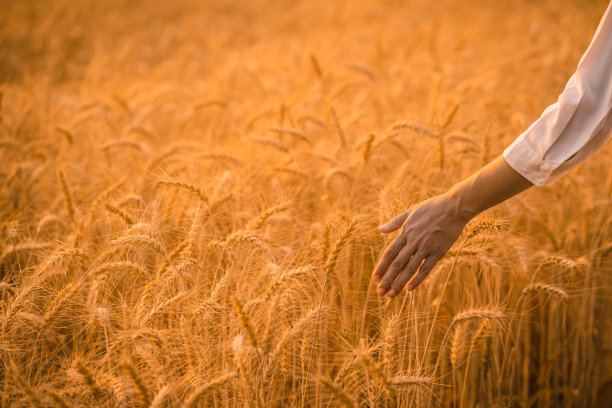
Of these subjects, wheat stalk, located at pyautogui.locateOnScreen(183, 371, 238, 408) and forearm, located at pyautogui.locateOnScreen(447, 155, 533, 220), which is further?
forearm, located at pyautogui.locateOnScreen(447, 155, 533, 220)

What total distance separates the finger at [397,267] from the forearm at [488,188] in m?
0.19

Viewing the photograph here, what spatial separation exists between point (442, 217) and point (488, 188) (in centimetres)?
16

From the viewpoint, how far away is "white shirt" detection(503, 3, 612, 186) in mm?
1132

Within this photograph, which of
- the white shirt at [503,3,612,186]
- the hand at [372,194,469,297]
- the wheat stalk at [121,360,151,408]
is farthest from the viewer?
the hand at [372,194,469,297]

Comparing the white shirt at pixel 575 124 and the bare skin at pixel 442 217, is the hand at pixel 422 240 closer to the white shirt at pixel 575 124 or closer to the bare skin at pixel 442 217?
the bare skin at pixel 442 217

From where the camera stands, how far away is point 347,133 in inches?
102

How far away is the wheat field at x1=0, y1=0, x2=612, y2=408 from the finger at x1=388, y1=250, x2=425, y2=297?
18cm

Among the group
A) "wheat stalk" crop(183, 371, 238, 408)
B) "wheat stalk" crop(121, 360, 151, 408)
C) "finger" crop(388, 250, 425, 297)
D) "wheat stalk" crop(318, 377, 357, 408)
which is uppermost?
"finger" crop(388, 250, 425, 297)

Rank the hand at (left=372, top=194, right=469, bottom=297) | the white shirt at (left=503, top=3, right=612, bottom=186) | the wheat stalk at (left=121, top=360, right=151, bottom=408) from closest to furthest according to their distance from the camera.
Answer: the wheat stalk at (left=121, top=360, right=151, bottom=408)
the white shirt at (left=503, top=3, right=612, bottom=186)
the hand at (left=372, top=194, right=469, bottom=297)

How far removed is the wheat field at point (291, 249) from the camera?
128cm

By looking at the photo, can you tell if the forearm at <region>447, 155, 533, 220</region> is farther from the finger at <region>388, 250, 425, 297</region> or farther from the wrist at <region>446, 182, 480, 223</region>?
the finger at <region>388, 250, 425, 297</region>

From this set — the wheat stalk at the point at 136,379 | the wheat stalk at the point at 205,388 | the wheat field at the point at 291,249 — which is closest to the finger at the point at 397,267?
the wheat field at the point at 291,249

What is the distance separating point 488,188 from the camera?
3.99 feet

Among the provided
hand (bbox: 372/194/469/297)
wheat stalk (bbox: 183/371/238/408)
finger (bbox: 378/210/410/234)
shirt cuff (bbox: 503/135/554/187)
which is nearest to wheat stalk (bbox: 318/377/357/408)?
wheat stalk (bbox: 183/371/238/408)
